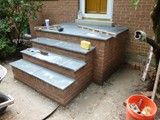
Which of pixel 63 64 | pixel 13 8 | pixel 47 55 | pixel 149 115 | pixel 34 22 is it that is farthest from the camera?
pixel 34 22

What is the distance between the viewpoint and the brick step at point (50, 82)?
2289 millimetres

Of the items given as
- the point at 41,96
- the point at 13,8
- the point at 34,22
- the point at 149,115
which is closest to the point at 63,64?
the point at 41,96

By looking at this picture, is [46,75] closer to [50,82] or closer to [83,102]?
[50,82]

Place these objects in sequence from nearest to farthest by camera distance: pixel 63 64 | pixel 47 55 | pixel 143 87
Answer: pixel 63 64 < pixel 143 87 < pixel 47 55

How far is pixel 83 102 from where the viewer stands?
2.43 m

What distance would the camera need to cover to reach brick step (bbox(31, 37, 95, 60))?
2617 millimetres

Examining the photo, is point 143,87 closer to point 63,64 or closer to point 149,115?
point 149,115

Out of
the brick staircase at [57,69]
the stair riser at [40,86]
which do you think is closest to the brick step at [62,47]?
the brick staircase at [57,69]

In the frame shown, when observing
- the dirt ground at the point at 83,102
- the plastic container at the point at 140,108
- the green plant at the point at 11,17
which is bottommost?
the dirt ground at the point at 83,102

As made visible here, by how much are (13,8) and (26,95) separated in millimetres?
2691

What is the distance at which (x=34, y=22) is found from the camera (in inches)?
202

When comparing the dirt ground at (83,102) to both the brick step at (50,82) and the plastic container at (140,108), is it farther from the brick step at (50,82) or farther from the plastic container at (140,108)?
the plastic container at (140,108)

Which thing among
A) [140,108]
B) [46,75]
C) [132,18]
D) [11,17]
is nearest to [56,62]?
[46,75]

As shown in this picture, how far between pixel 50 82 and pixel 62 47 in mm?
783
